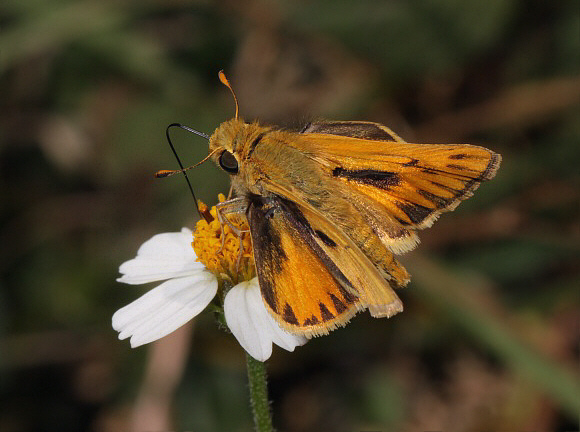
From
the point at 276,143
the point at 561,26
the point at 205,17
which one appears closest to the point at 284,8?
the point at 205,17

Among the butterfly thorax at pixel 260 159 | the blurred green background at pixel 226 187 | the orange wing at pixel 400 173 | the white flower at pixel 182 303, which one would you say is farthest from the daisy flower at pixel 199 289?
the blurred green background at pixel 226 187

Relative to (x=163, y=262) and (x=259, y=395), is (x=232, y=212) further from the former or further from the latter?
(x=259, y=395)

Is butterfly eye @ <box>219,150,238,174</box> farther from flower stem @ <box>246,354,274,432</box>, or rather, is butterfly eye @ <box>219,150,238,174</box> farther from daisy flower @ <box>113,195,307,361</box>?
flower stem @ <box>246,354,274,432</box>

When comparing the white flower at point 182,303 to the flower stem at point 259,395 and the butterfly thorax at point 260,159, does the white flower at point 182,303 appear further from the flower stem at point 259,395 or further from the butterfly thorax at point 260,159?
the butterfly thorax at point 260,159

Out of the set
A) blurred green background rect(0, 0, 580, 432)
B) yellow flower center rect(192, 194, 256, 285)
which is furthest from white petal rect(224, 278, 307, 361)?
blurred green background rect(0, 0, 580, 432)

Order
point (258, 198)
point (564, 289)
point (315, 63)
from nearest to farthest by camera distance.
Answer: point (258, 198) → point (564, 289) → point (315, 63)

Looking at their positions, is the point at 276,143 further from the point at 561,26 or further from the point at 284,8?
the point at 561,26

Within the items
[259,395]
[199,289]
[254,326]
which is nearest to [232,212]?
[199,289]

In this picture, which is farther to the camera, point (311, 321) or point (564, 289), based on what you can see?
point (564, 289)
